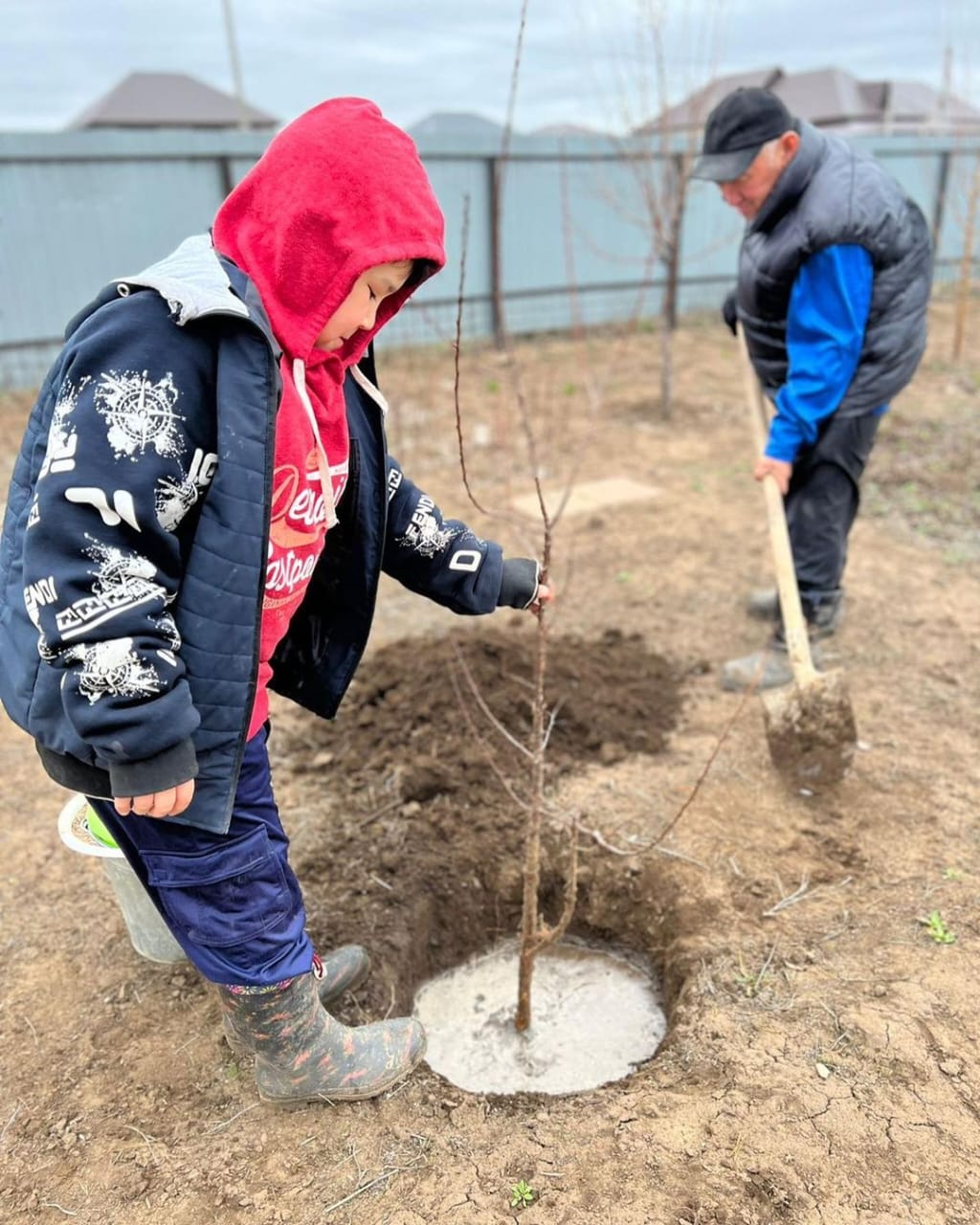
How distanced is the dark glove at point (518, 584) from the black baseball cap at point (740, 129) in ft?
6.19

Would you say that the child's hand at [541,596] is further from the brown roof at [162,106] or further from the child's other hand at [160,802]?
the brown roof at [162,106]

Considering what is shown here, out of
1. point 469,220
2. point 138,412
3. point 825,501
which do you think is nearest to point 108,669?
point 138,412

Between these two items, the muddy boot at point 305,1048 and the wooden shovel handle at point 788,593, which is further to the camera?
the wooden shovel handle at point 788,593

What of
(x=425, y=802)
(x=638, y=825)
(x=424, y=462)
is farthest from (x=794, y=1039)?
(x=424, y=462)

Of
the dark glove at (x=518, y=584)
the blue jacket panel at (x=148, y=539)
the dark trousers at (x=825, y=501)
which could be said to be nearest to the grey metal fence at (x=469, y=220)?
the dark trousers at (x=825, y=501)

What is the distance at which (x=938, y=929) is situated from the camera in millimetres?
2379

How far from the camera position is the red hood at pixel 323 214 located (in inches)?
56.8

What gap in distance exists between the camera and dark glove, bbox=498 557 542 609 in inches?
83.0

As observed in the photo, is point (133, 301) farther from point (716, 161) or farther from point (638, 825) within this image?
point (716, 161)

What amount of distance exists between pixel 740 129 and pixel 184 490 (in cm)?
265

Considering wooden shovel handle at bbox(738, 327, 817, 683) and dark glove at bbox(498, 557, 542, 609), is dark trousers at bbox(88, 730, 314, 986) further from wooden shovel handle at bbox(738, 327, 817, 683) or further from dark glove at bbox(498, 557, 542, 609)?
wooden shovel handle at bbox(738, 327, 817, 683)

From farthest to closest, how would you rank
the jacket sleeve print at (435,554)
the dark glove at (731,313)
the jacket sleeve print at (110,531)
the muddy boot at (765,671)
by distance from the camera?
the dark glove at (731,313)
the muddy boot at (765,671)
the jacket sleeve print at (435,554)
the jacket sleeve print at (110,531)

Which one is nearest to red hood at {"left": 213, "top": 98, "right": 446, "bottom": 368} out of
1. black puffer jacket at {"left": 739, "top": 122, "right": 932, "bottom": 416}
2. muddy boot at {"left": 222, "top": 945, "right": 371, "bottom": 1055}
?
muddy boot at {"left": 222, "top": 945, "right": 371, "bottom": 1055}

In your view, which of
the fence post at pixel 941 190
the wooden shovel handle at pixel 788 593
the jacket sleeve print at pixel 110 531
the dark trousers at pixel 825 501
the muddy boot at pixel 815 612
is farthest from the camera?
the fence post at pixel 941 190
